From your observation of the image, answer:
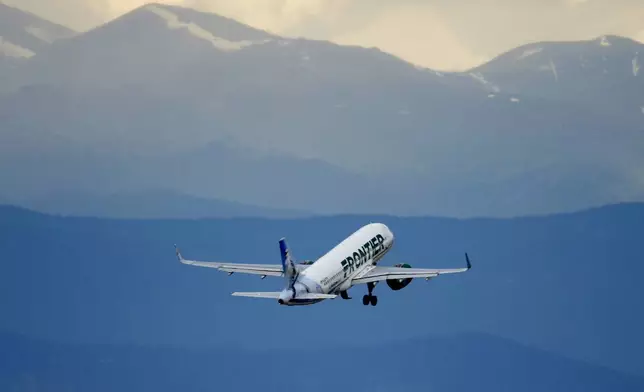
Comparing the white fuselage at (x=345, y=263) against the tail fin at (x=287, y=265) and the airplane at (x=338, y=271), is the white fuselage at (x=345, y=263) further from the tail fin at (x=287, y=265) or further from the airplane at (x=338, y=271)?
the tail fin at (x=287, y=265)

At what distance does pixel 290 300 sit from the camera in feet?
440

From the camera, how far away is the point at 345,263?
482 feet

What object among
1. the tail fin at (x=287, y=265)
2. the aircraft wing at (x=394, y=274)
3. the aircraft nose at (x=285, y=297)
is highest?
the aircraft wing at (x=394, y=274)

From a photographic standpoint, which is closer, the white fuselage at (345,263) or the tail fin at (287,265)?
the tail fin at (287,265)

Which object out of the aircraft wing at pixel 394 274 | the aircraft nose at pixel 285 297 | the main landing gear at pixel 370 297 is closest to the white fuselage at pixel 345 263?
the aircraft nose at pixel 285 297

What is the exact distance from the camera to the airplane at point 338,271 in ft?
443

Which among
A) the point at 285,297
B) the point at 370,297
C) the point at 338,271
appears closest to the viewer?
the point at 285,297

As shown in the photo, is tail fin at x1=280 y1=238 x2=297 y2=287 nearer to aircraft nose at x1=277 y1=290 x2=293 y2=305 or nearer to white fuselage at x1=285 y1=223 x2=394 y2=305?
white fuselage at x1=285 y1=223 x2=394 y2=305

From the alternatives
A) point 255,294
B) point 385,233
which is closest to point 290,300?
point 255,294

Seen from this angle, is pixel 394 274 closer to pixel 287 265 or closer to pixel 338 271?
pixel 338 271

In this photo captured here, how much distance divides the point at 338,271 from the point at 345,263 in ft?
9.02

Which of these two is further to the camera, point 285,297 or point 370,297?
point 370,297

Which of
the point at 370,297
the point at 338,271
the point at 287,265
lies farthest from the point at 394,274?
the point at 287,265

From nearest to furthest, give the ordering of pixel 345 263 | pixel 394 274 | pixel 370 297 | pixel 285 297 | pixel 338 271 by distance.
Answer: pixel 285 297 < pixel 338 271 < pixel 345 263 < pixel 394 274 < pixel 370 297
